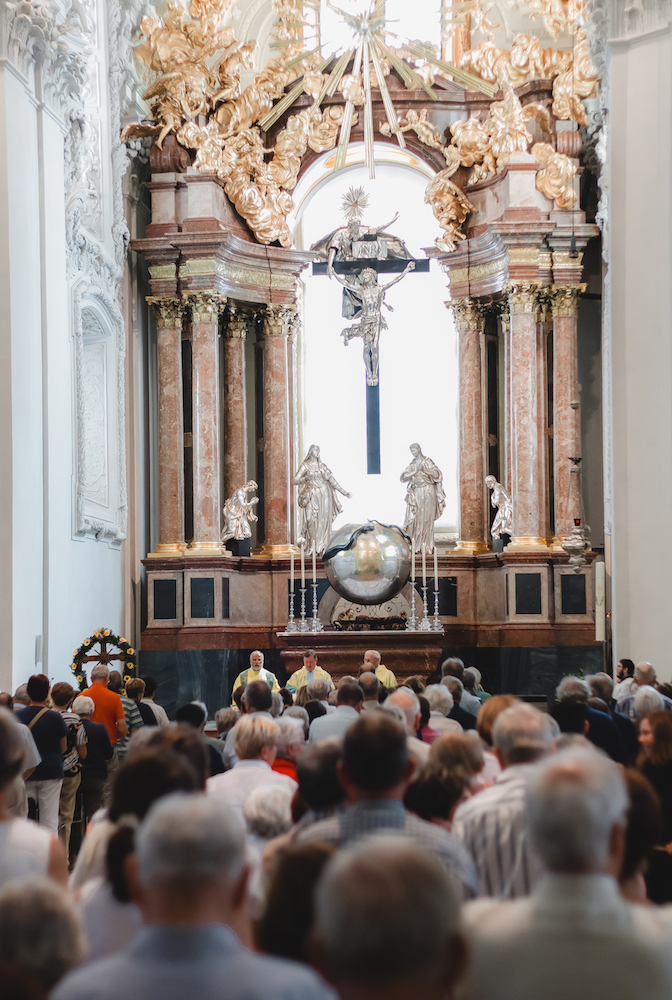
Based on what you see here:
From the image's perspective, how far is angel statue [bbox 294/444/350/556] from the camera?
20.0 m

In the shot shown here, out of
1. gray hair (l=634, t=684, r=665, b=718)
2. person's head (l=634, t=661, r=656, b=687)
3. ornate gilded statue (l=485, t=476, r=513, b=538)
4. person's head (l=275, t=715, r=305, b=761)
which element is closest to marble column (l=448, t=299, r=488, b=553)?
ornate gilded statue (l=485, t=476, r=513, b=538)

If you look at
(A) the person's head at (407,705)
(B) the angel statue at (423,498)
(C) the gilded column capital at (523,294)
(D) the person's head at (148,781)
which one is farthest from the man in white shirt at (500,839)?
(C) the gilded column capital at (523,294)

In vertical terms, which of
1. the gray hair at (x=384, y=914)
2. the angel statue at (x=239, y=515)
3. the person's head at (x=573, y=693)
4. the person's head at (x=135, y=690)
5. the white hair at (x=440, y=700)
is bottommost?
the person's head at (x=135, y=690)

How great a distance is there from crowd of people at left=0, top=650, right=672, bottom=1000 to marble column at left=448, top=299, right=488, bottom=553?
15776 mm

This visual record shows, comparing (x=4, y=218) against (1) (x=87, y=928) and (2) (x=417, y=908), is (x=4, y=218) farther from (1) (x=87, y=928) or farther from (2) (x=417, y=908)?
(2) (x=417, y=908)

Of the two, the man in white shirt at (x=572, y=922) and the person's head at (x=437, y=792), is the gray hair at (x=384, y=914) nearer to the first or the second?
the man in white shirt at (x=572, y=922)

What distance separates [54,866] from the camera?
4094 mm

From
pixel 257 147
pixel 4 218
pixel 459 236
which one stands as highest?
pixel 257 147

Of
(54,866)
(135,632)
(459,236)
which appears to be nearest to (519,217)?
(459,236)

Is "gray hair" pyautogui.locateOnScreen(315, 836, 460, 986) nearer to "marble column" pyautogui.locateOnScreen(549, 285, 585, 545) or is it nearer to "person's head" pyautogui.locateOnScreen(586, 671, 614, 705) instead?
"person's head" pyautogui.locateOnScreen(586, 671, 614, 705)

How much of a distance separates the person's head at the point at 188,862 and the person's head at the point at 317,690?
22.1 feet

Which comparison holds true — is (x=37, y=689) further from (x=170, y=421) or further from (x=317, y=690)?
(x=170, y=421)

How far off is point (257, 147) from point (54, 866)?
18036 millimetres

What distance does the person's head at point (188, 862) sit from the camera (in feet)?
8.80
